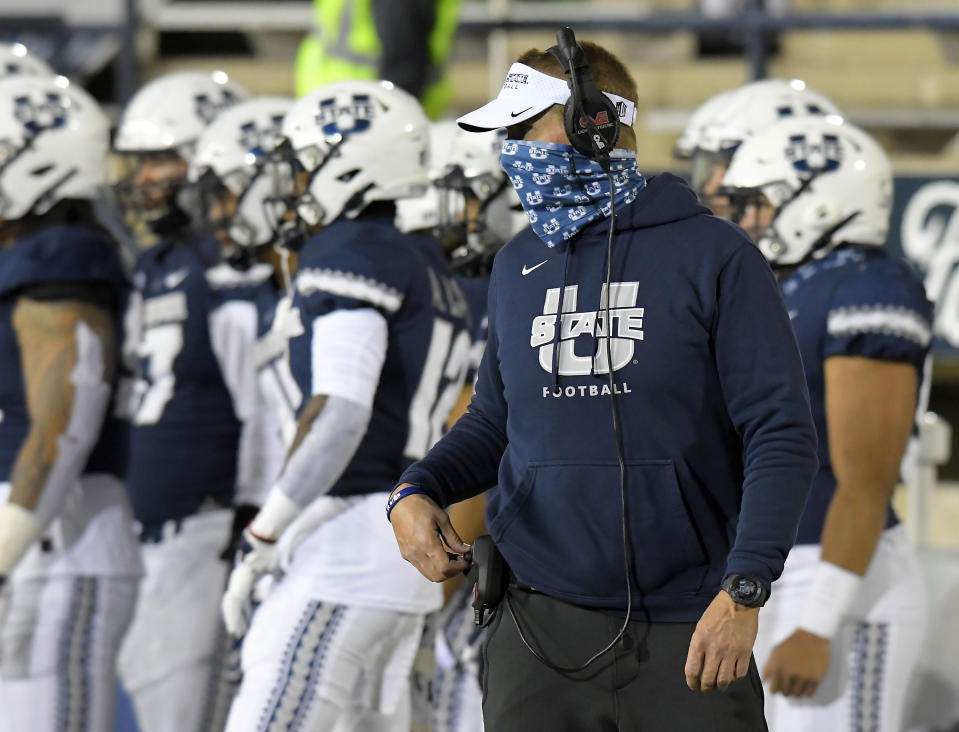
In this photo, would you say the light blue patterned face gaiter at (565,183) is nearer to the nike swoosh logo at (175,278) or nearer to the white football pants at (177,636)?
the nike swoosh logo at (175,278)

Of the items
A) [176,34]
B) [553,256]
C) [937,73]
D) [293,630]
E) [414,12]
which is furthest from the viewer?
[176,34]

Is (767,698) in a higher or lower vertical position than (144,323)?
lower

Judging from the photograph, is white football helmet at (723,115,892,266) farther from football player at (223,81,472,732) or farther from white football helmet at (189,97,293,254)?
white football helmet at (189,97,293,254)

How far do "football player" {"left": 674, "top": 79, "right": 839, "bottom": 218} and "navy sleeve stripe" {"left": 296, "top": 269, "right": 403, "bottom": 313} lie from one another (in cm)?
140

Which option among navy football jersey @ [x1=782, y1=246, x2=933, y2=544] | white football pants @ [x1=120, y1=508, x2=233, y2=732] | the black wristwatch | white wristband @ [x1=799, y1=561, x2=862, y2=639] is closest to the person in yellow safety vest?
white football pants @ [x1=120, y1=508, x2=233, y2=732]

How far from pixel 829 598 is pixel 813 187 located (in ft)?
3.39

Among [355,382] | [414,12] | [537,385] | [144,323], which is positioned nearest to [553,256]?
[537,385]

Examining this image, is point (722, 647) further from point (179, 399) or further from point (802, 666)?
point (179, 399)

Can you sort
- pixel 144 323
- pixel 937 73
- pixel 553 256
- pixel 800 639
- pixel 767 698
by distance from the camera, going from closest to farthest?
pixel 553 256, pixel 800 639, pixel 767 698, pixel 144 323, pixel 937 73

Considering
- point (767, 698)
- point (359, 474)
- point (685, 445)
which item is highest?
point (685, 445)

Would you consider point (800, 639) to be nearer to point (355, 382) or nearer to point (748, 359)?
point (355, 382)

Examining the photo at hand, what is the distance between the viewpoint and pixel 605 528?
2.34 meters

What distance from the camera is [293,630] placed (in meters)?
3.26

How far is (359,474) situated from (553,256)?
1052 mm
